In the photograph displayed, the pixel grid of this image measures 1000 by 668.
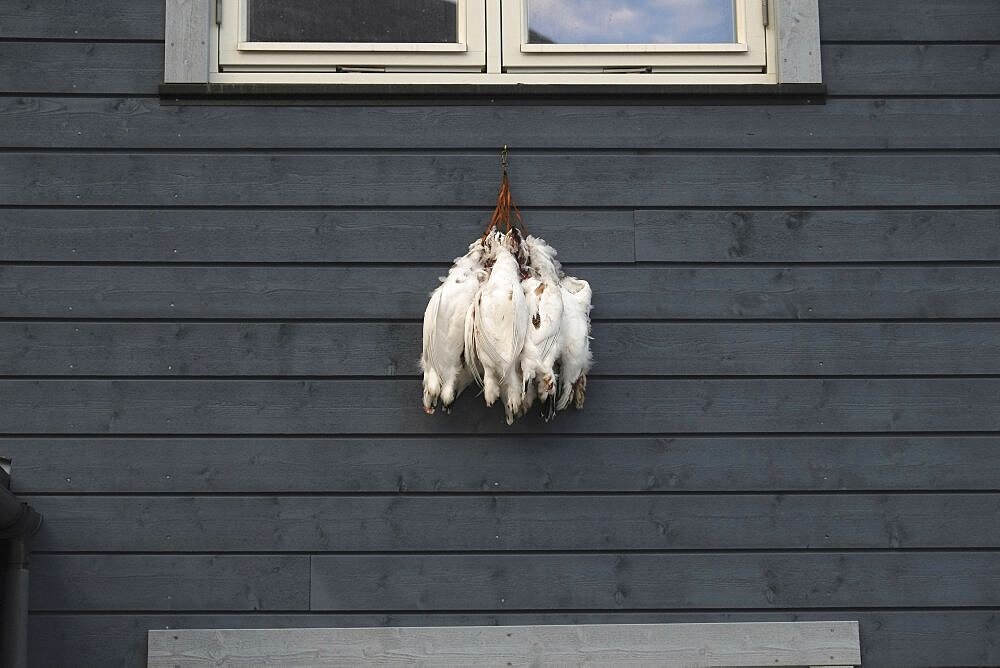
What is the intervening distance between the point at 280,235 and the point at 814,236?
4.72 ft

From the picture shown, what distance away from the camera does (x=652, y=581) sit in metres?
3.21

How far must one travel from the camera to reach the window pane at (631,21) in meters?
3.50

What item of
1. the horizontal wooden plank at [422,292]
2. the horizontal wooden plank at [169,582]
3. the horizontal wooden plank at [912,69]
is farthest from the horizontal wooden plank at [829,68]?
the horizontal wooden plank at [169,582]

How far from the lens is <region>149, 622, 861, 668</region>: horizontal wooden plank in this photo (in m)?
3.14

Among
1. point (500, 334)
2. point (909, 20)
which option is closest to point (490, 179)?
point (500, 334)

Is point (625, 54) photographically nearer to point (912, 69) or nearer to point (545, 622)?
point (912, 69)

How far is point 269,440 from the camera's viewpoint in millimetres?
3246

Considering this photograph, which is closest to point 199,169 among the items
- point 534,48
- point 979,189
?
point 534,48

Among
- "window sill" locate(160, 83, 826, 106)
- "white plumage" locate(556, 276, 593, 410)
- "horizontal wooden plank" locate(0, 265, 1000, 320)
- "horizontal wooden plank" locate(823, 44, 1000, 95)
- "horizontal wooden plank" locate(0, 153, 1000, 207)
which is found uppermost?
"horizontal wooden plank" locate(823, 44, 1000, 95)

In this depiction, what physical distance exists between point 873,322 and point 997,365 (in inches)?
13.6

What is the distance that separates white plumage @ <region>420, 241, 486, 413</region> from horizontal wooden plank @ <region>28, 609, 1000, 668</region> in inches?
22.4

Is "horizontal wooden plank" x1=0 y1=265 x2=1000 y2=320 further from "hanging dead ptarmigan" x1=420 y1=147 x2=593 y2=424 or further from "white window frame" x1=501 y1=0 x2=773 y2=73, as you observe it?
"white window frame" x1=501 y1=0 x2=773 y2=73

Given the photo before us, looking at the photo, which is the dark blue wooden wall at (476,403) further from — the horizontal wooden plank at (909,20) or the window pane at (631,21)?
the window pane at (631,21)

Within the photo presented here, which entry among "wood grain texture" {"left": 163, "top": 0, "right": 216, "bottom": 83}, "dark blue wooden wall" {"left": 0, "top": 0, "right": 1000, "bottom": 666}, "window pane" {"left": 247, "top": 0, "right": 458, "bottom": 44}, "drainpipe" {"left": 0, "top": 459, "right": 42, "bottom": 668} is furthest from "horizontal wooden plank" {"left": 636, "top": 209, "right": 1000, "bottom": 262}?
"drainpipe" {"left": 0, "top": 459, "right": 42, "bottom": 668}
